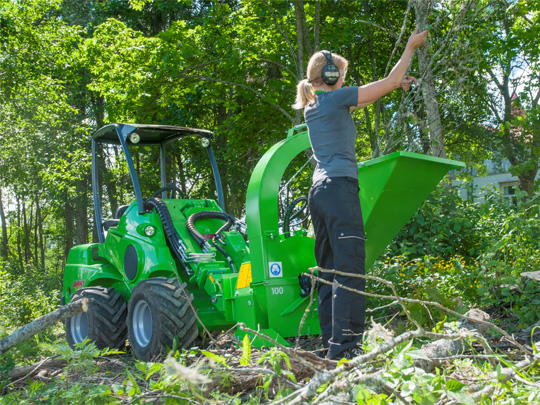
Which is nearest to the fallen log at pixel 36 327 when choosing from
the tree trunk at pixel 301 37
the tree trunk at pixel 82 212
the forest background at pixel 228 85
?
the forest background at pixel 228 85

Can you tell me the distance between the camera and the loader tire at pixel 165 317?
4.91 m

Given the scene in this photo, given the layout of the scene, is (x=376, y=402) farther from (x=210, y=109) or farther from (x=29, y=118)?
(x=29, y=118)

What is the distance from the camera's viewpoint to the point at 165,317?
491cm

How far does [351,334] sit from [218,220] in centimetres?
305

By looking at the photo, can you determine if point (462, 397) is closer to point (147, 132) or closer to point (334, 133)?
point (334, 133)

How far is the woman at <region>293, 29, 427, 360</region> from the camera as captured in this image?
12.0ft

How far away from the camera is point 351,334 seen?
363cm

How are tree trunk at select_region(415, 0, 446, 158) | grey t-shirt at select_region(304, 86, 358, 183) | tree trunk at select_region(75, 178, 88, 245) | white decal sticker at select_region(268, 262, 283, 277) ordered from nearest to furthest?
grey t-shirt at select_region(304, 86, 358, 183) → white decal sticker at select_region(268, 262, 283, 277) → tree trunk at select_region(415, 0, 446, 158) → tree trunk at select_region(75, 178, 88, 245)

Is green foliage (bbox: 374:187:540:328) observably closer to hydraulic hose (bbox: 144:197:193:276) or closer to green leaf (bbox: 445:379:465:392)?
green leaf (bbox: 445:379:465:392)

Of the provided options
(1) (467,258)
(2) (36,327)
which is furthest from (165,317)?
(1) (467,258)

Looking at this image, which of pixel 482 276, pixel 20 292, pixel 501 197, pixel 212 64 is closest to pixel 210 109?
pixel 212 64

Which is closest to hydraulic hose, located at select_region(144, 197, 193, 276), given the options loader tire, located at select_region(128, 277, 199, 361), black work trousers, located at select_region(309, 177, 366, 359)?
loader tire, located at select_region(128, 277, 199, 361)

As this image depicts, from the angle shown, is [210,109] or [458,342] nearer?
Result: [458,342]

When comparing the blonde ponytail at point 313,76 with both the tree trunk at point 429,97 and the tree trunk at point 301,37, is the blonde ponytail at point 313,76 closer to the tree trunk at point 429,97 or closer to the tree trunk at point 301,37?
the tree trunk at point 429,97
